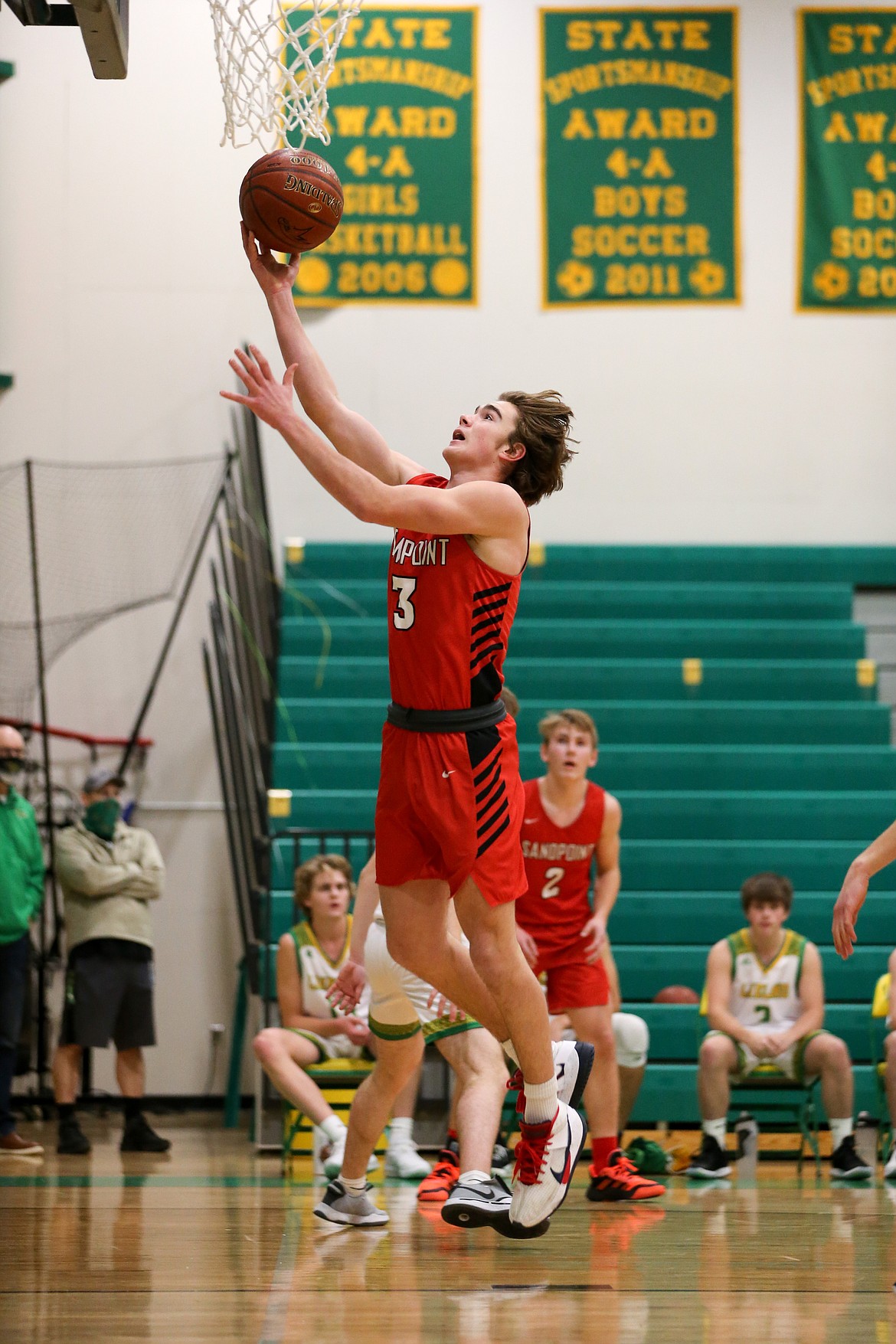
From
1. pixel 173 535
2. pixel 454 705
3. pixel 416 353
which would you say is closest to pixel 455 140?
pixel 416 353

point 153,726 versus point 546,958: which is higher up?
point 153,726

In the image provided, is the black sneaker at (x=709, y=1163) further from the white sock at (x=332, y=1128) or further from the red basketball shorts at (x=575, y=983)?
the white sock at (x=332, y=1128)

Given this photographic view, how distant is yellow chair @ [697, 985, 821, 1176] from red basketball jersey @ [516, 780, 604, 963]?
0.95 m

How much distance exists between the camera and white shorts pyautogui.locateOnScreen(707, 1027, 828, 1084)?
602 centimetres

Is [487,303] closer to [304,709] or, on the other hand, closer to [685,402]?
[685,402]

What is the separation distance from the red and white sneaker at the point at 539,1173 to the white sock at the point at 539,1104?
0.01 m

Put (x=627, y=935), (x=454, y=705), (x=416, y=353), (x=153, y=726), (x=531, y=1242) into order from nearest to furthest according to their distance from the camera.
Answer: (x=454, y=705)
(x=531, y=1242)
(x=627, y=935)
(x=153, y=726)
(x=416, y=353)

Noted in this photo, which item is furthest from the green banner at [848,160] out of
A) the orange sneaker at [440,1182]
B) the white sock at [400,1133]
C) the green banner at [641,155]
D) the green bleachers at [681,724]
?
the orange sneaker at [440,1182]

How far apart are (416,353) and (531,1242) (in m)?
6.92

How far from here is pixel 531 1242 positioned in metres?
4.03

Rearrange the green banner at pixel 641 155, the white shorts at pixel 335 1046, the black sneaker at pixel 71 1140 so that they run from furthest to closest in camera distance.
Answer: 1. the green banner at pixel 641 155
2. the black sneaker at pixel 71 1140
3. the white shorts at pixel 335 1046

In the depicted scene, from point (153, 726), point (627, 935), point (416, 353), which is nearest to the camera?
point (627, 935)

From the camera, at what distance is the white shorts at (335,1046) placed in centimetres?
612

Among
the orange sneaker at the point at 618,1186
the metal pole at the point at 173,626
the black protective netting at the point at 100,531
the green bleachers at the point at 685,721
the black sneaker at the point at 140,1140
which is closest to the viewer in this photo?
the orange sneaker at the point at 618,1186
